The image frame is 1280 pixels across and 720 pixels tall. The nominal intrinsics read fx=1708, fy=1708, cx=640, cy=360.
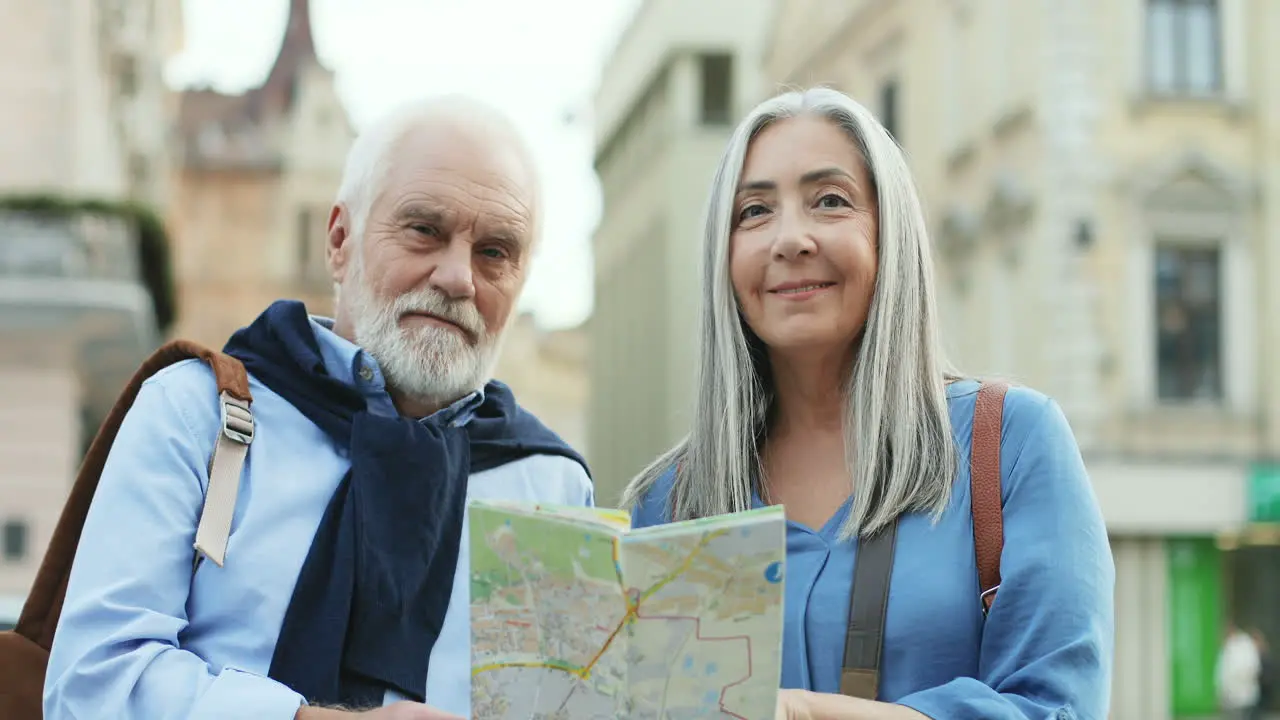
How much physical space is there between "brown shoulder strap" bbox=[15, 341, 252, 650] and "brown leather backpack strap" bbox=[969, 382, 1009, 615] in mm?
1285

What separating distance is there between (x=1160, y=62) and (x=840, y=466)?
19170 millimetres

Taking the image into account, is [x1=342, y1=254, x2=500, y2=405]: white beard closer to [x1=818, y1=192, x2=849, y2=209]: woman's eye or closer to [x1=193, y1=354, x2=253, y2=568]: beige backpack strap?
[x1=193, y1=354, x2=253, y2=568]: beige backpack strap

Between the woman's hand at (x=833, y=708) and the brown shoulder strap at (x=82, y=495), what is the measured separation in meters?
1.13

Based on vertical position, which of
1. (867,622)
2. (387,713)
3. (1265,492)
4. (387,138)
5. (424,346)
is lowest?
(1265,492)

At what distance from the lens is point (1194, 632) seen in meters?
20.3

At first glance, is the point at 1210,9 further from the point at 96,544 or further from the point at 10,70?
the point at 96,544

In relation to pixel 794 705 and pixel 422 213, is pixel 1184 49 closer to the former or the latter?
pixel 422 213

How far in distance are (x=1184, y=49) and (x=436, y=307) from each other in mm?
19356

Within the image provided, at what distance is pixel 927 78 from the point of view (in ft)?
80.1

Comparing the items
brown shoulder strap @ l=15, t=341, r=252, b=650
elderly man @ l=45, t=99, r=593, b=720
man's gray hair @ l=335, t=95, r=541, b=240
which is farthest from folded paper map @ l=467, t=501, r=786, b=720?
man's gray hair @ l=335, t=95, r=541, b=240

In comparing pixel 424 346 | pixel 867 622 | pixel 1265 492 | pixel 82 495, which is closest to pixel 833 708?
pixel 867 622

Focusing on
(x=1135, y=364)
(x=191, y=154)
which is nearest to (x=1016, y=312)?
(x=1135, y=364)

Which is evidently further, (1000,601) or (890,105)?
(890,105)

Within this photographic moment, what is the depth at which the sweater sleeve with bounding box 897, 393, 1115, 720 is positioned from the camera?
8.86 feet
